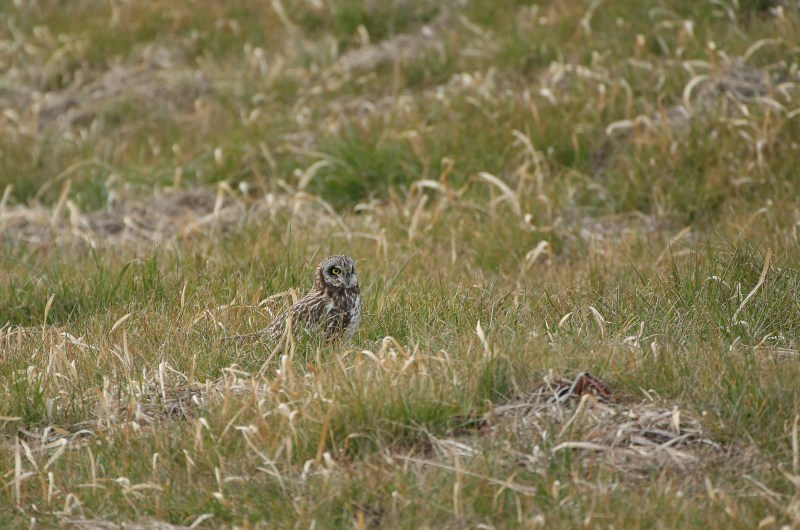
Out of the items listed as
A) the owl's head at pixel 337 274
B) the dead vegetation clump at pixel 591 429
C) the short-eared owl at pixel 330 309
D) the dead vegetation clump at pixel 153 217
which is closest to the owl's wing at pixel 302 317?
the short-eared owl at pixel 330 309

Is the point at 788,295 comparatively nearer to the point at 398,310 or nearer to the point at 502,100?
the point at 398,310

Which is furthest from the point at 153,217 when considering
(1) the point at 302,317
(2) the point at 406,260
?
(1) the point at 302,317

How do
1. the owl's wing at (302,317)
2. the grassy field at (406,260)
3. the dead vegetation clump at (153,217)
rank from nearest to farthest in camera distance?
the grassy field at (406,260) < the owl's wing at (302,317) < the dead vegetation clump at (153,217)

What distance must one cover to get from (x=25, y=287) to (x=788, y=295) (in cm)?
461

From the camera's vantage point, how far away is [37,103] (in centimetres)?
1263

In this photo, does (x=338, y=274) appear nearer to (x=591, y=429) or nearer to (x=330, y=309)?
(x=330, y=309)

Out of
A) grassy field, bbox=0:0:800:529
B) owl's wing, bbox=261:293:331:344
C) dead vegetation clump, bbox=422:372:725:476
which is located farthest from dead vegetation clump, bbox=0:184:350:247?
dead vegetation clump, bbox=422:372:725:476

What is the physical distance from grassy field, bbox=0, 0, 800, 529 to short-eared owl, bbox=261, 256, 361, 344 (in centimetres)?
18

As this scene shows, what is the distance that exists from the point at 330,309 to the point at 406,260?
1777 mm

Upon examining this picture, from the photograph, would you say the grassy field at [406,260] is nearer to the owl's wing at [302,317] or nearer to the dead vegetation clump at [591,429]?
the dead vegetation clump at [591,429]

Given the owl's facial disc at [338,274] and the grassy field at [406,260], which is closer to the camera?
the grassy field at [406,260]

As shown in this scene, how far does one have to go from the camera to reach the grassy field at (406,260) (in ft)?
15.1

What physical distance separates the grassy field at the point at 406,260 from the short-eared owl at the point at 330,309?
182mm

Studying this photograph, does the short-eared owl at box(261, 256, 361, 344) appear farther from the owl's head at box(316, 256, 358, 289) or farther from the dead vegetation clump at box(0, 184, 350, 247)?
the dead vegetation clump at box(0, 184, 350, 247)
